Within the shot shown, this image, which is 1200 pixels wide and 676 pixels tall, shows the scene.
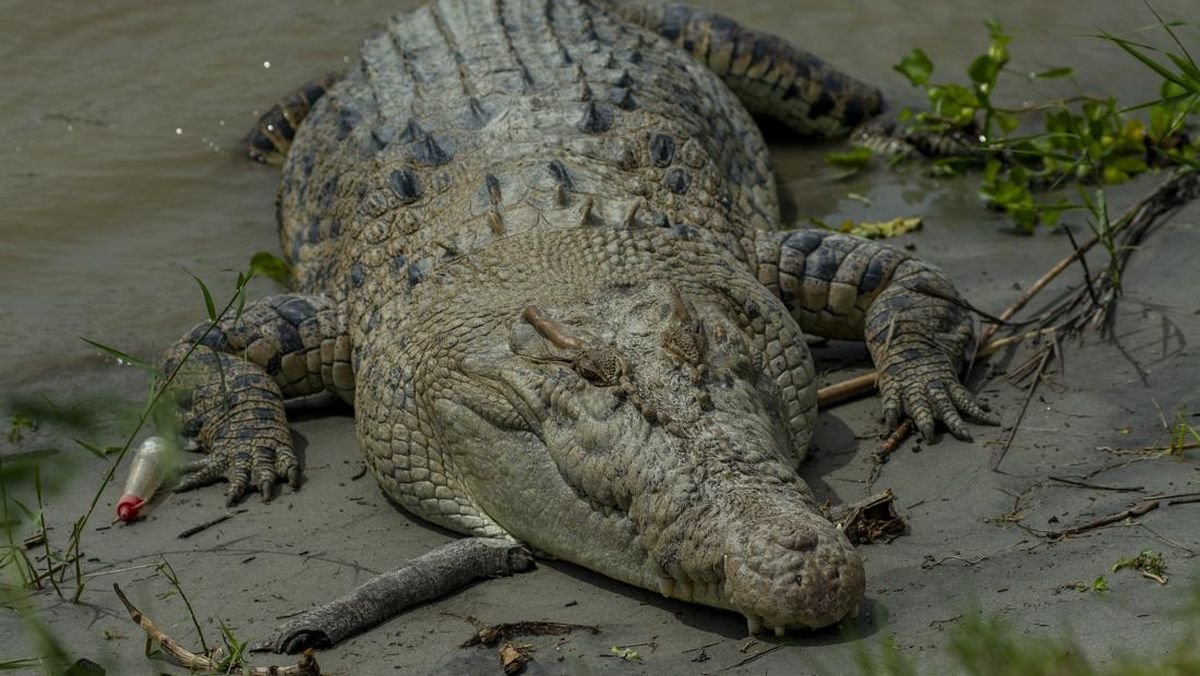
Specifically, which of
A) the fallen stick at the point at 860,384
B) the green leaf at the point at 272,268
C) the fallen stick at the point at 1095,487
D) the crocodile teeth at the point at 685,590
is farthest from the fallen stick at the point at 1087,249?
the green leaf at the point at 272,268

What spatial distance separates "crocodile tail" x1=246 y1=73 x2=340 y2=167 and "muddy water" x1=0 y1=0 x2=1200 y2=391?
11 centimetres

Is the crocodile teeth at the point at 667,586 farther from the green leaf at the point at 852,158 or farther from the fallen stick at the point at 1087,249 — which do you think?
the green leaf at the point at 852,158

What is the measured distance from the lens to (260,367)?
5.26 m

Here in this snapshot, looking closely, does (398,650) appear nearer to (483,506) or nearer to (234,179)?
(483,506)

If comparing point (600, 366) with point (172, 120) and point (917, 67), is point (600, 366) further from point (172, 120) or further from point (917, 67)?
point (172, 120)

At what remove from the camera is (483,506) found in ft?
13.8

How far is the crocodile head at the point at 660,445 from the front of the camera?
3.30 meters

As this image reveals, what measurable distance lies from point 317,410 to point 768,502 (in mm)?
2491

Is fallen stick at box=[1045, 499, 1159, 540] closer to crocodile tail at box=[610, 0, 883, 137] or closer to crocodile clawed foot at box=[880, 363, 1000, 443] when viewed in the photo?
crocodile clawed foot at box=[880, 363, 1000, 443]

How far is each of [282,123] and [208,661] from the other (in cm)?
474

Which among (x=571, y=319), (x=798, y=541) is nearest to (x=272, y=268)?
(x=571, y=319)

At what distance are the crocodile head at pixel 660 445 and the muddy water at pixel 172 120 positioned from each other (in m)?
2.28

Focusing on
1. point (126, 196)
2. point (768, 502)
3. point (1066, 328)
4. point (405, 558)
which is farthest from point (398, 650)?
point (126, 196)

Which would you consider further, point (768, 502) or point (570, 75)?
point (570, 75)
